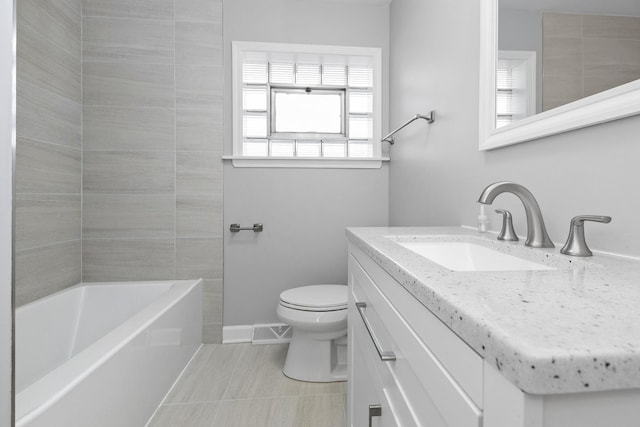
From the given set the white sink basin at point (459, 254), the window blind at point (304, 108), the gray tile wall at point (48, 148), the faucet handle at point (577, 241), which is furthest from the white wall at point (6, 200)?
the window blind at point (304, 108)

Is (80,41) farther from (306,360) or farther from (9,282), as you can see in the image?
(306,360)

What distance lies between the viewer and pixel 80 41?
207 centimetres

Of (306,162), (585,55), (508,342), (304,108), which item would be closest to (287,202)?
(306,162)

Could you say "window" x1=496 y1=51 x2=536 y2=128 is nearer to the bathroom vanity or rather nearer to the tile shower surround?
the bathroom vanity

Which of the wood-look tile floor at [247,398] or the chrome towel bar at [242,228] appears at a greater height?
the chrome towel bar at [242,228]

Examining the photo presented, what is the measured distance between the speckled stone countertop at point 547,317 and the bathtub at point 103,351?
99 cm

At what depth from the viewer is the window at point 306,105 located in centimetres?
221

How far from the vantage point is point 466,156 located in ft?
4.25

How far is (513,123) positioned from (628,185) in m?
0.39

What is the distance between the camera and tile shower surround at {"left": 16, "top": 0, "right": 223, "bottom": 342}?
209 cm

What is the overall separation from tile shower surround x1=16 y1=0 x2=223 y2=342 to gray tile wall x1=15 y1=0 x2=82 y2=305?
20 mm

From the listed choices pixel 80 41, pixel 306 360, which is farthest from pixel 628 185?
pixel 80 41

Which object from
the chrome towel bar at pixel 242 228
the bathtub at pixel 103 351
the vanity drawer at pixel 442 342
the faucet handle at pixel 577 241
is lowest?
the bathtub at pixel 103 351

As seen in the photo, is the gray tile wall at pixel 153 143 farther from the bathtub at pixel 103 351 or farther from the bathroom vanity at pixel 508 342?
the bathroom vanity at pixel 508 342
